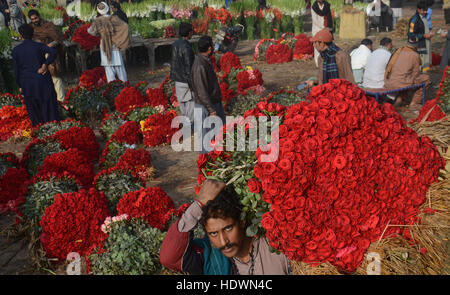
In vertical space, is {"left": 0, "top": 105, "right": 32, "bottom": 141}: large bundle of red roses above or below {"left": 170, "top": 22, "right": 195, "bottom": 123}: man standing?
below

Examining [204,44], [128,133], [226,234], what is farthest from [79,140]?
[226,234]

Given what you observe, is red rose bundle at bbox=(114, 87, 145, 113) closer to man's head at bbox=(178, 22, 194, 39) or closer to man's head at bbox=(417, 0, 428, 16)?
man's head at bbox=(178, 22, 194, 39)

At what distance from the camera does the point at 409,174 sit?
216 centimetres

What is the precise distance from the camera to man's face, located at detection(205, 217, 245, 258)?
8.00 feet

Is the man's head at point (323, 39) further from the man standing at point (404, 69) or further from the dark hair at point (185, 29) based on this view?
the man standing at point (404, 69)

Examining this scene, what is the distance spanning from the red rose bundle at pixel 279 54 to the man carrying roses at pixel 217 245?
11.3 meters

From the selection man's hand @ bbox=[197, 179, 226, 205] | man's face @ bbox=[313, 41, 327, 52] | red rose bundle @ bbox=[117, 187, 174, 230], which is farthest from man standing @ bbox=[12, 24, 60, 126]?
man's hand @ bbox=[197, 179, 226, 205]

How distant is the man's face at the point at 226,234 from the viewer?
2.44 meters

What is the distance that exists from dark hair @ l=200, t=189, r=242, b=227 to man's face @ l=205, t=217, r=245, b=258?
0.10ft

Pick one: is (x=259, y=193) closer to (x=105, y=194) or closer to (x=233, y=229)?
(x=233, y=229)

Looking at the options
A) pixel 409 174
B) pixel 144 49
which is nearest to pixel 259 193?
pixel 409 174

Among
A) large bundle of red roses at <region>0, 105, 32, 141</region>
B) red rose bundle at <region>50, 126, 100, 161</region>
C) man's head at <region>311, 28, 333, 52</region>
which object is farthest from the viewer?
large bundle of red roses at <region>0, 105, 32, 141</region>

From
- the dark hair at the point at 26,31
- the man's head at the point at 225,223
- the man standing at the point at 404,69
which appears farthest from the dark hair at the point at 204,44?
the man standing at the point at 404,69

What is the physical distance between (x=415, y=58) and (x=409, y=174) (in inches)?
253
